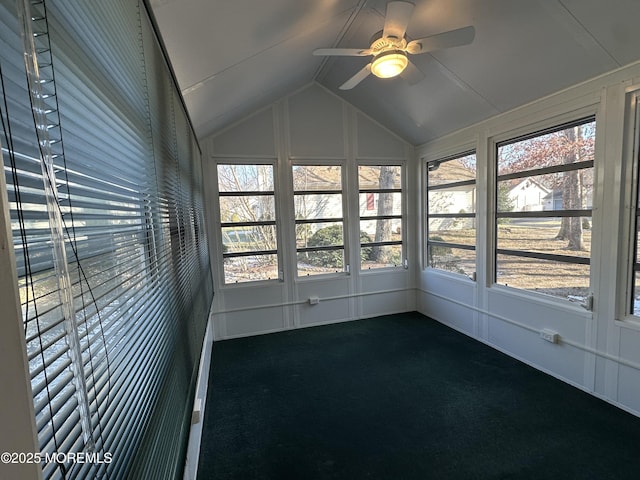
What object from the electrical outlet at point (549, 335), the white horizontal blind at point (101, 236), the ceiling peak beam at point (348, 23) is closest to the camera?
the white horizontal blind at point (101, 236)

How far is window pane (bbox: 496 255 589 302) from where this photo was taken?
2.72 m

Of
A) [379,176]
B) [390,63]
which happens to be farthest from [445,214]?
[390,63]

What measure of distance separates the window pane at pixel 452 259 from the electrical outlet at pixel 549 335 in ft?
3.34

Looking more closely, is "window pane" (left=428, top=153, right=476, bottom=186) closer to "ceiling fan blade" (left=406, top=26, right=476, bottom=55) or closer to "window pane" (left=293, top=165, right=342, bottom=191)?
"window pane" (left=293, top=165, right=342, bottom=191)

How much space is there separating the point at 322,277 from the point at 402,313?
56.9 inches

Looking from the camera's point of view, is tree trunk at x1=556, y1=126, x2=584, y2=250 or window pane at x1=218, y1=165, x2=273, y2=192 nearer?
tree trunk at x1=556, y1=126, x2=584, y2=250

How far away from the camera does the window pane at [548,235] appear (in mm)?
2691

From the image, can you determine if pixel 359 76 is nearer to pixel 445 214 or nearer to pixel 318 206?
pixel 318 206

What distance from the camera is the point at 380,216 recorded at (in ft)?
15.3

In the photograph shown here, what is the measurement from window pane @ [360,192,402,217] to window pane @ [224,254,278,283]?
151 cm

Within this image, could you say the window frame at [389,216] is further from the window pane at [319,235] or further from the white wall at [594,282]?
the white wall at [594,282]

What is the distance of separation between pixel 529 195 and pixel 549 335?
1.37 metres

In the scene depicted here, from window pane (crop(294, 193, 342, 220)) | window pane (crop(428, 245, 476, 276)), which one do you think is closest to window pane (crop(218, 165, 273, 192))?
window pane (crop(294, 193, 342, 220))

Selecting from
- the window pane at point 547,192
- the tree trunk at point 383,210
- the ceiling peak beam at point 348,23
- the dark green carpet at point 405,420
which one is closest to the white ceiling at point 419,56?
the ceiling peak beam at point 348,23
